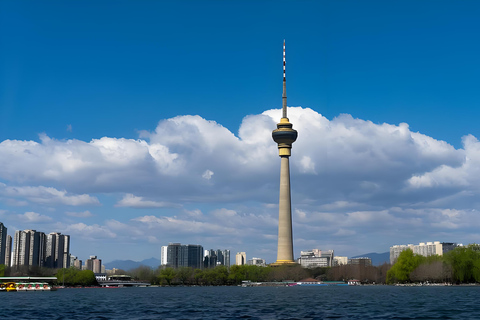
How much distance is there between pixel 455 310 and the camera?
2613 inches

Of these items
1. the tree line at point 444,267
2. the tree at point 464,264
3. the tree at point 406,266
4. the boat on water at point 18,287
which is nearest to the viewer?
the tree at point 464,264

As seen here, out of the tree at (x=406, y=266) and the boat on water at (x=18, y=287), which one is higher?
the tree at (x=406, y=266)

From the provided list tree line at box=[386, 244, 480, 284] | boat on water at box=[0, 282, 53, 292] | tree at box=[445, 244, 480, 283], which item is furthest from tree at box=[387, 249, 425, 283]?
boat on water at box=[0, 282, 53, 292]

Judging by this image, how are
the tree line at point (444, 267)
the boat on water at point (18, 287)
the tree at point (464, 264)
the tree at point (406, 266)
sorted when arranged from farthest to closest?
the tree at point (406, 266)
the tree line at point (444, 267)
the boat on water at point (18, 287)
the tree at point (464, 264)

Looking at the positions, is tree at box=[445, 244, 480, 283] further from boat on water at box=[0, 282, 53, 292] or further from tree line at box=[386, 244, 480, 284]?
boat on water at box=[0, 282, 53, 292]

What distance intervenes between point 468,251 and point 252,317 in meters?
131

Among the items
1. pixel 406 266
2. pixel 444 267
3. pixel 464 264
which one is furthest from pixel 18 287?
pixel 464 264

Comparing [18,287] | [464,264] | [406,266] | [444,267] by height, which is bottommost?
[18,287]

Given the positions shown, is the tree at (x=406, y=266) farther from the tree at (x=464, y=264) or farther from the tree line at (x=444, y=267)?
the tree at (x=464, y=264)

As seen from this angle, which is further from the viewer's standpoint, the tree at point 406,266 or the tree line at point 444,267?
the tree at point 406,266

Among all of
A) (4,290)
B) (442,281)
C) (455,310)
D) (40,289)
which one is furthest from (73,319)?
(442,281)

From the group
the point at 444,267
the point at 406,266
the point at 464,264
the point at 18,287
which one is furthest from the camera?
the point at 406,266

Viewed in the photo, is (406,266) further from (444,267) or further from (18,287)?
(18,287)

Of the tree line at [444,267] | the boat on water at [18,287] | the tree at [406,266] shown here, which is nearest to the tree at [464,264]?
the tree line at [444,267]
